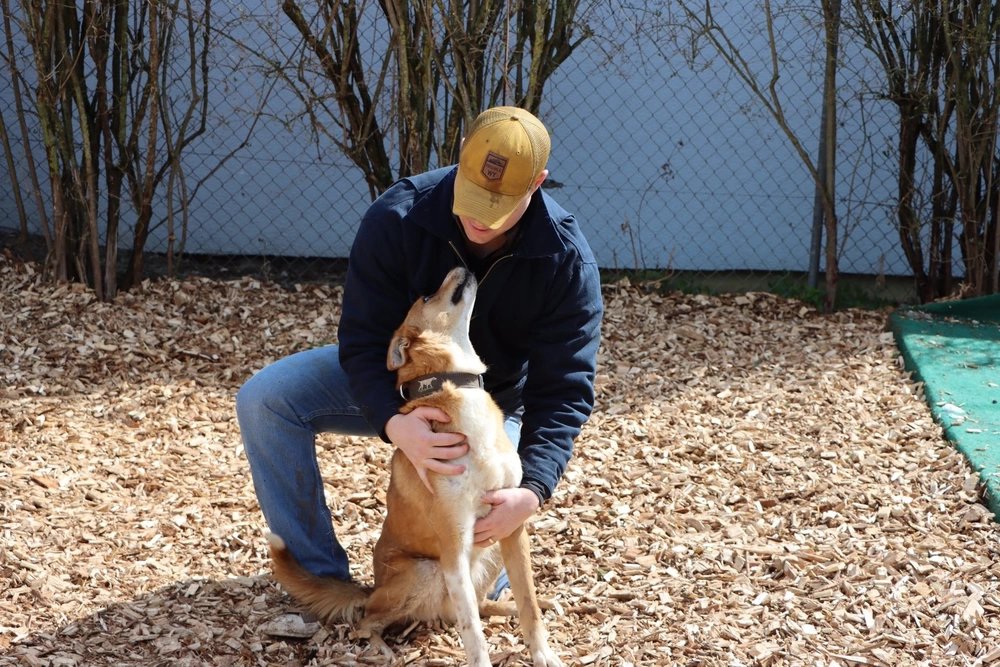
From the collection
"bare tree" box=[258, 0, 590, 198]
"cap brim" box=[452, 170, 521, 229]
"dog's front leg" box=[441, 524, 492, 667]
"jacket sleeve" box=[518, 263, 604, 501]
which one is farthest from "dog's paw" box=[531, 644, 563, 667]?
"bare tree" box=[258, 0, 590, 198]

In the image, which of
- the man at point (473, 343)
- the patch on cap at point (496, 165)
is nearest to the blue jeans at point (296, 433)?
the man at point (473, 343)

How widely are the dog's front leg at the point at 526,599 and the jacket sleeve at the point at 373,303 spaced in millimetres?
517

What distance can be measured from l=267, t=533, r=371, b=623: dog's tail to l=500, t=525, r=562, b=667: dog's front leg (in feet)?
1.76

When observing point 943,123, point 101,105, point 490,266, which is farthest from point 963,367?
point 101,105

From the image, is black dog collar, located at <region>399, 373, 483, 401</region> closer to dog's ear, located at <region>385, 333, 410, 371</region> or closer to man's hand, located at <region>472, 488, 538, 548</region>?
dog's ear, located at <region>385, 333, 410, 371</region>

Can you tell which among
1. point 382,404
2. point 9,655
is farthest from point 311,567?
point 9,655

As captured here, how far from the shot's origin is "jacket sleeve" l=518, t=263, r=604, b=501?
329cm

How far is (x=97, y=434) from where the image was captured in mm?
4789

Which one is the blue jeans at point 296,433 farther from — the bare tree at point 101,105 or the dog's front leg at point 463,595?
the bare tree at point 101,105

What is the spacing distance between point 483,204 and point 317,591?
1418 mm

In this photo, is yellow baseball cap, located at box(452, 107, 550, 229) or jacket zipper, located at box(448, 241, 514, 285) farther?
jacket zipper, located at box(448, 241, 514, 285)

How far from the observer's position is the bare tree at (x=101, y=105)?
6.04 metres

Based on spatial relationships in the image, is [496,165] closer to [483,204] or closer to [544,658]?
[483,204]

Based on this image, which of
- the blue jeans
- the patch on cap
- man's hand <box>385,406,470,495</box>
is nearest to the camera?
the patch on cap
